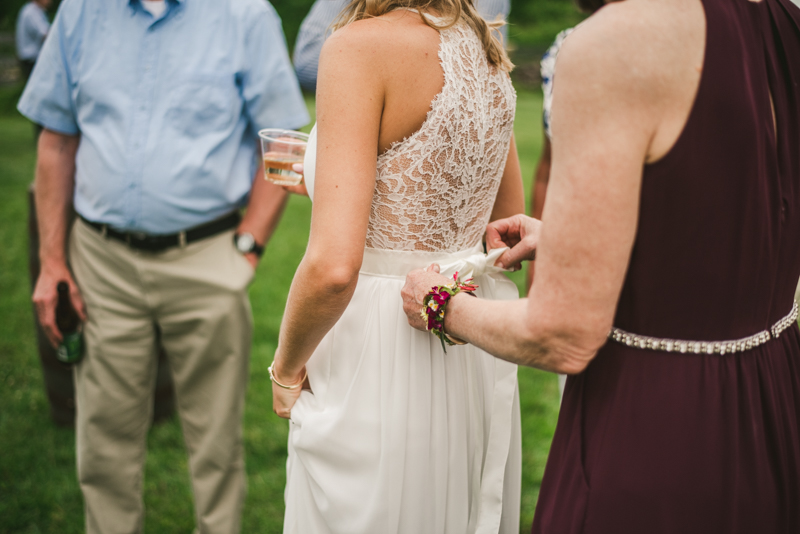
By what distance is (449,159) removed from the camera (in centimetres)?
162

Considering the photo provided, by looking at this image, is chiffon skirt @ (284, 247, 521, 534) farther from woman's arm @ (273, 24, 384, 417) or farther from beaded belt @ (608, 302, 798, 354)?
beaded belt @ (608, 302, 798, 354)

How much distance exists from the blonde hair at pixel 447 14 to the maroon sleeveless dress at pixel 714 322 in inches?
27.4

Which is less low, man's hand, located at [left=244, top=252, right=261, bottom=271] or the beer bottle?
man's hand, located at [left=244, top=252, right=261, bottom=271]

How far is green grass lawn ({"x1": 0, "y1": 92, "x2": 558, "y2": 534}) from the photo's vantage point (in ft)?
10.2

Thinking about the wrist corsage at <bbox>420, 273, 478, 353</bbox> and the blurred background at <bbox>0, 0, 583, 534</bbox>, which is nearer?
the wrist corsage at <bbox>420, 273, 478, 353</bbox>

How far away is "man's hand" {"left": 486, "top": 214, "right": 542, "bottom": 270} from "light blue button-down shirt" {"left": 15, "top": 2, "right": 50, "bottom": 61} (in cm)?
1296

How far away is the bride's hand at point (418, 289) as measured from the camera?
1.49 metres

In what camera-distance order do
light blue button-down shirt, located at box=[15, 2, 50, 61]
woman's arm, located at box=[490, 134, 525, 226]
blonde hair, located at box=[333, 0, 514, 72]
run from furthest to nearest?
light blue button-down shirt, located at box=[15, 2, 50, 61] < woman's arm, located at box=[490, 134, 525, 226] < blonde hair, located at box=[333, 0, 514, 72]

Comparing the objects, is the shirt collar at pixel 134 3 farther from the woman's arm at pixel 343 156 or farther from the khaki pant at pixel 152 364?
the woman's arm at pixel 343 156

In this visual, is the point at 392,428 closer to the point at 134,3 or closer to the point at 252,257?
the point at 252,257

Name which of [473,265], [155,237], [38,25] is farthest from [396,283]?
[38,25]

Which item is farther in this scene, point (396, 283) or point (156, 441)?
point (156, 441)

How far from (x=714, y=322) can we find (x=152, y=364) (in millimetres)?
2324

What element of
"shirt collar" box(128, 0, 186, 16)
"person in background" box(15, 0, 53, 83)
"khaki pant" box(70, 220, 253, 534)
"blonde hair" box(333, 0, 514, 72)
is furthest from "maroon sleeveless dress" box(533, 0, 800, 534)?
"person in background" box(15, 0, 53, 83)
